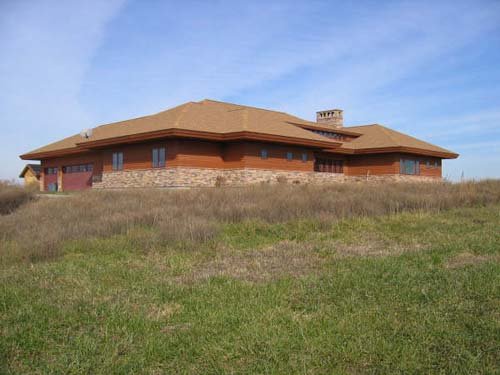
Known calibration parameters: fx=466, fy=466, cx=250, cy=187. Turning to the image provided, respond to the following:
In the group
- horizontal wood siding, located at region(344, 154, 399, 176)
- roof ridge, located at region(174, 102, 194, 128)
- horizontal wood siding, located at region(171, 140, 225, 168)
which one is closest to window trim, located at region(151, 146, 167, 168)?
horizontal wood siding, located at region(171, 140, 225, 168)

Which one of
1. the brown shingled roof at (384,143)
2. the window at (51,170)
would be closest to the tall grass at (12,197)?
the window at (51,170)

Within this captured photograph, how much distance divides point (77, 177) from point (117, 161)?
748cm

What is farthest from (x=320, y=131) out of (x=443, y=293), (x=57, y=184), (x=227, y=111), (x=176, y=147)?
(x=443, y=293)

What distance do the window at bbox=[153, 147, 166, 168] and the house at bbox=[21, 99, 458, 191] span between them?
0.06m

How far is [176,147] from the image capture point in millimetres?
27078

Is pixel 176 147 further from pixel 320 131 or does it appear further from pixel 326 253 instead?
pixel 326 253

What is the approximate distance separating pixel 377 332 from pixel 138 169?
86.8 feet

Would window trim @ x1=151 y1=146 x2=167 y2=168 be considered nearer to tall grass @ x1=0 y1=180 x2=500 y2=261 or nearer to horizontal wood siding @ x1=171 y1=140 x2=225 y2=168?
horizontal wood siding @ x1=171 y1=140 x2=225 y2=168

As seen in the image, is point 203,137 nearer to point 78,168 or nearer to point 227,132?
point 227,132

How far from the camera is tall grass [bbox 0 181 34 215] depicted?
56.2 feet

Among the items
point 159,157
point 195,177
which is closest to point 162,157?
point 159,157

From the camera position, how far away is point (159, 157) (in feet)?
93.4

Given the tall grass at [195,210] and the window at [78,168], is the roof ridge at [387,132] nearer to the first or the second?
the tall grass at [195,210]

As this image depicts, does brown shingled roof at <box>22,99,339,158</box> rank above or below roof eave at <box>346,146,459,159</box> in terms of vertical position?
above
